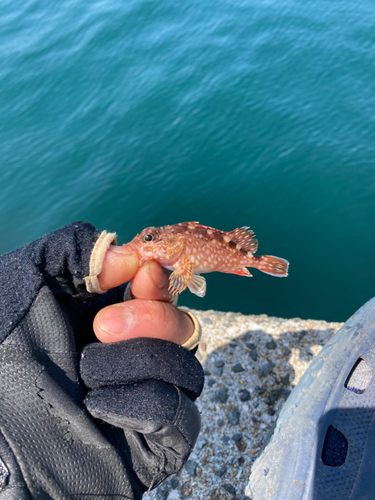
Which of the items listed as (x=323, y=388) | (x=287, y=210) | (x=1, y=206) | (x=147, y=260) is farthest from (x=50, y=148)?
(x=323, y=388)

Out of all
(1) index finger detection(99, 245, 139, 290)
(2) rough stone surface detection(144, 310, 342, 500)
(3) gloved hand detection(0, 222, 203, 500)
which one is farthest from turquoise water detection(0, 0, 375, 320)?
(3) gloved hand detection(0, 222, 203, 500)

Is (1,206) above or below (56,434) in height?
above

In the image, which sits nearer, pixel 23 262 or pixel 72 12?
pixel 23 262

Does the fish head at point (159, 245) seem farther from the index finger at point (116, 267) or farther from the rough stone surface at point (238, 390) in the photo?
the rough stone surface at point (238, 390)

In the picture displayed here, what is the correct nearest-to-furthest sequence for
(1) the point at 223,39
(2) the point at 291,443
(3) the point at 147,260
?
(3) the point at 147,260
(2) the point at 291,443
(1) the point at 223,39

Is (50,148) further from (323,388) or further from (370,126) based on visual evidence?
(323,388)
